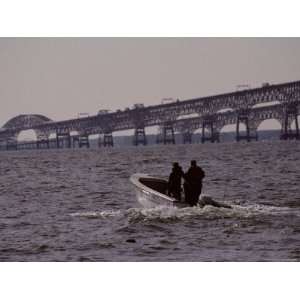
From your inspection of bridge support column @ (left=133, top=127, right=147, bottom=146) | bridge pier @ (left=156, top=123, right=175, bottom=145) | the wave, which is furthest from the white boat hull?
bridge pier @ (left=156, top=123, right=175, bottom=145)

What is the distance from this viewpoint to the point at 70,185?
25266 mm

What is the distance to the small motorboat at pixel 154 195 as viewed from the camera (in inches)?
784

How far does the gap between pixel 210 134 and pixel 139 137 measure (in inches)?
72.0

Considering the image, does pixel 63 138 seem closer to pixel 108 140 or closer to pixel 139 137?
pixel 108 140

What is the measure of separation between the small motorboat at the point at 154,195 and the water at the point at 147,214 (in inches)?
6.9

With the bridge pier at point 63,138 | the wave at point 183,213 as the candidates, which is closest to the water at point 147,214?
the wave at point 183,213

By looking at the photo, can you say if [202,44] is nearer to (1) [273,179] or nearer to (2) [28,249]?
(2) [28,249]

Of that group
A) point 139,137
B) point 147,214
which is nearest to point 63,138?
point 139,137

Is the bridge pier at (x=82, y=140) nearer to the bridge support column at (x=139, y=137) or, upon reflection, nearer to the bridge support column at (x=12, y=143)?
the bridge support column at (x=139, y=137)

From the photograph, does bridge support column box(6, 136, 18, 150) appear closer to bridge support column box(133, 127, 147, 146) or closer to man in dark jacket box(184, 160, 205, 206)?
bridge support column box(133, 127, 147, 146)

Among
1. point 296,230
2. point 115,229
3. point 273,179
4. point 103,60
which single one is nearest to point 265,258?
point 296,230

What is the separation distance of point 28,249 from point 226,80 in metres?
5.76

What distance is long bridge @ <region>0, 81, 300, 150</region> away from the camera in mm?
20391

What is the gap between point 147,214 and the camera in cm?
2050
